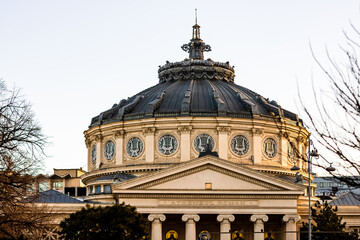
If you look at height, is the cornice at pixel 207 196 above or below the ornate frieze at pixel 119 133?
below

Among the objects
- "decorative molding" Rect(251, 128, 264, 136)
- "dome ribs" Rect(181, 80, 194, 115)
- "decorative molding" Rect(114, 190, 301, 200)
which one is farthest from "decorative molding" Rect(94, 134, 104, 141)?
"decorative molding" Rect(114, 190, 301, 200)

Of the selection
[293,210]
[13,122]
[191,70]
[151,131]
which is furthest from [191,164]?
[13,122]

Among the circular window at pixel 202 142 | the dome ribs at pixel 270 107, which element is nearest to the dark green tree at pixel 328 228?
the circular window at pixel 202 142

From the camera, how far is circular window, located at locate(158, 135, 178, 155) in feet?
308

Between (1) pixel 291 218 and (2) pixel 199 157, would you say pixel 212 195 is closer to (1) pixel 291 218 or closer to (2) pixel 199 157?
(2) pixel 199 157

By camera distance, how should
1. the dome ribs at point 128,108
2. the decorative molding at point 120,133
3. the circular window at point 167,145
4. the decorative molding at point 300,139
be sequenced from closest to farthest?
1. the circular window at point 167,145
2. the decorative molding at point 120,133
3. the dome ribs at point 128,108
4. the decorative molding at point 300,139

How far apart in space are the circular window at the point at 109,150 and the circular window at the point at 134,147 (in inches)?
94.0

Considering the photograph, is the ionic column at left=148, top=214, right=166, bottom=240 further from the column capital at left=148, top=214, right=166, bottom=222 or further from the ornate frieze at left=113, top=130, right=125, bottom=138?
the ornate frieze at left=113, top=130, right=125, bottom=138

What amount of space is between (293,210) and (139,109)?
2623 centimetres

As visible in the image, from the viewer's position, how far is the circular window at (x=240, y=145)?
308 feet

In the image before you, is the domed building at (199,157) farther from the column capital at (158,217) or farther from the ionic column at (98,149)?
the column capital at (158,217)

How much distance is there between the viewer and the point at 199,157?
79.8 metres

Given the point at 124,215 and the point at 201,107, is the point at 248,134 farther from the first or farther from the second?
the point at 124,215

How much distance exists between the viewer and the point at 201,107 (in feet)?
314
